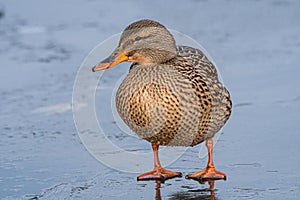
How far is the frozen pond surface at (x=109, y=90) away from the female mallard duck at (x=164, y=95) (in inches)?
11.3

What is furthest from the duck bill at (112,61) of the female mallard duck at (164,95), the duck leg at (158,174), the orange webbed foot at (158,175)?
the orange webbed foot at (158,175)

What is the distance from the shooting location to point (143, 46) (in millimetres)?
4609

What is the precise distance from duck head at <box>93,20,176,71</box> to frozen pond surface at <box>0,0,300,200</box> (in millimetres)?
729

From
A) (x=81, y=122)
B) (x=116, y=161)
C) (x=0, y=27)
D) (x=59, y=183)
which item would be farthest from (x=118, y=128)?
(x=0, y=27)

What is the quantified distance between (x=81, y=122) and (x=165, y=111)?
1.54 metres

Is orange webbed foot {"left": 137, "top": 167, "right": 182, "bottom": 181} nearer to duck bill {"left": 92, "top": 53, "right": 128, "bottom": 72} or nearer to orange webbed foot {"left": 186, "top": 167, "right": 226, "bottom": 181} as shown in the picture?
orange webbed foot {"left": 186, "top": 167, "right": 226, "bottom": 181}

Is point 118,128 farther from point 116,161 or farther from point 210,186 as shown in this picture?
point 210,186

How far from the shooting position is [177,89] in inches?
176

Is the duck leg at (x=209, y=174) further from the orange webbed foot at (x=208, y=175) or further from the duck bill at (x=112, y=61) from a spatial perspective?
the duck bill at (x=112, y=61)

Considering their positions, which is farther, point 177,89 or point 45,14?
point 45,14

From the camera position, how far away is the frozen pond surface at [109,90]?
14.7 ft

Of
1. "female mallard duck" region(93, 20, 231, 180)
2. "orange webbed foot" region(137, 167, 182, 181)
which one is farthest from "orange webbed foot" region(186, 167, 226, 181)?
"orange webbed foot" region(137, 167, 182, 181)

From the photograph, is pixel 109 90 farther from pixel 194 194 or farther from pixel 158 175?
pixel 194 194

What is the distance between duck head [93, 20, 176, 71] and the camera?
4.54 m
